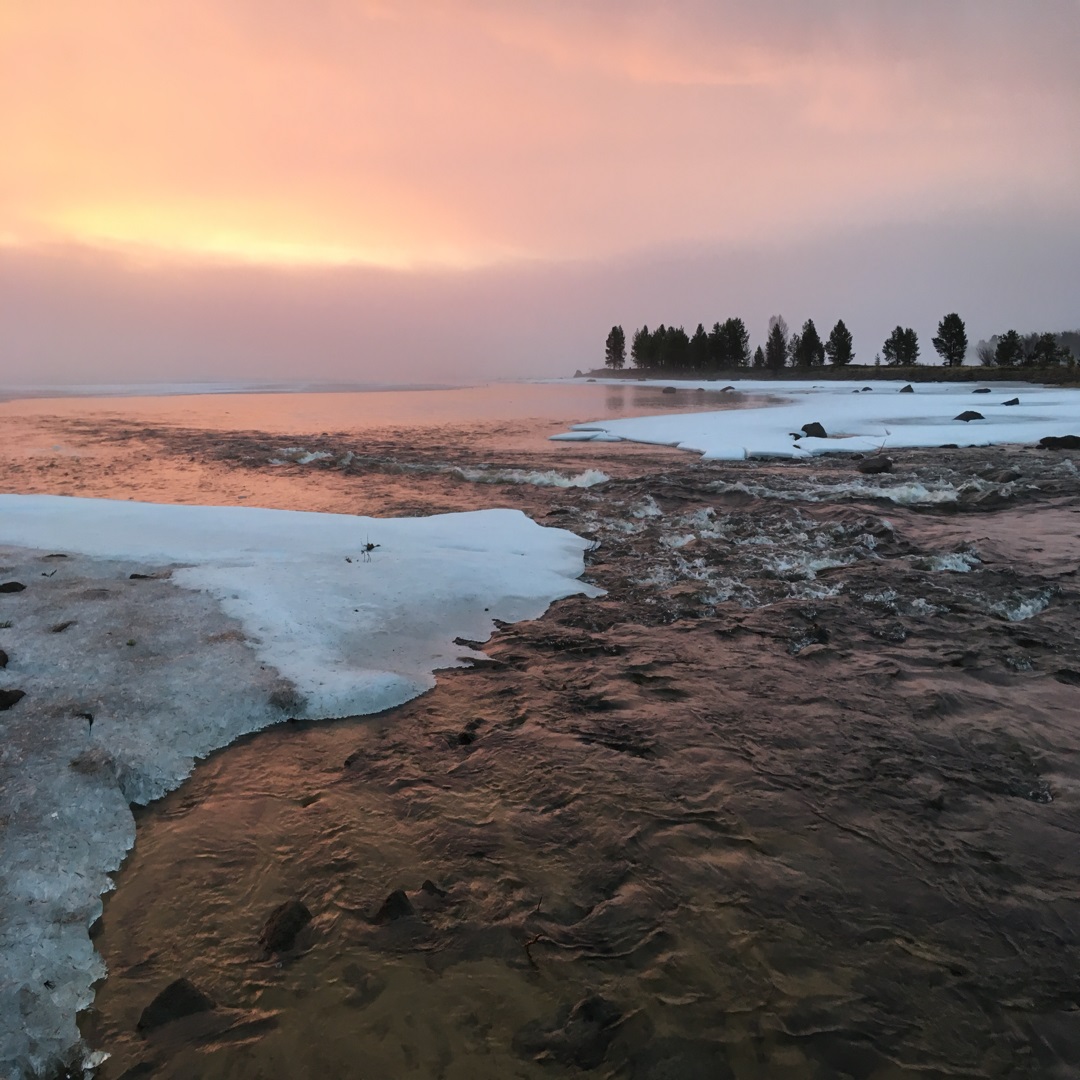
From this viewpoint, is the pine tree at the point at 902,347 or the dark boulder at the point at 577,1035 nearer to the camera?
the dark boulder at the point at 577,1035

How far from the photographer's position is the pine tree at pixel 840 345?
102250 mm

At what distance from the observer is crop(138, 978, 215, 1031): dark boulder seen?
2934mm

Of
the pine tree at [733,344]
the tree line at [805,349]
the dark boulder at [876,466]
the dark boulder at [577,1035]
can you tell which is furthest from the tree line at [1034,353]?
the dark boulder at [577,1035]

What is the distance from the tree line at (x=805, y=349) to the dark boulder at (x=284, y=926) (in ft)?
320

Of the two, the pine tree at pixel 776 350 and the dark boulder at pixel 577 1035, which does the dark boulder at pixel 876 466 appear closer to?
the dark boulder at pixel 577 1035

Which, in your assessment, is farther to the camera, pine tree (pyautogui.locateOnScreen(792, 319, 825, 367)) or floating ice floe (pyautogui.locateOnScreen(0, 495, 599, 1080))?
pine tree (pyautogui.locateOnScreen(792, 319, 825, 367))

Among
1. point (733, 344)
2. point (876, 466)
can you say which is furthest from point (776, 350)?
point (876, 466)

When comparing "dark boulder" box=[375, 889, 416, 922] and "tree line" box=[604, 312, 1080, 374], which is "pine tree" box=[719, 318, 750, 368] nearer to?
"tree line" box=[604, 312, 1080, 374]

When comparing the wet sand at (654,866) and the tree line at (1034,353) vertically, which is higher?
the tree line at (1034,353)

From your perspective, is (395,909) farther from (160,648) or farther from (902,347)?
(902,347)

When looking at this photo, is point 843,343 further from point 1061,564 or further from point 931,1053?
point 931,1053

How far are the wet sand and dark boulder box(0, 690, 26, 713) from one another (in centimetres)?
168

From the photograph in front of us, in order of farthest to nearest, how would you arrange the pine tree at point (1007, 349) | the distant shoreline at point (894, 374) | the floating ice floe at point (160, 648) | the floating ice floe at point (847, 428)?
the pine tree at point (1007, 349) < the distant shoreline at point (894, 374) < the floating ice floe at point (847, 428) < the floating ice floe at point (160, 648)

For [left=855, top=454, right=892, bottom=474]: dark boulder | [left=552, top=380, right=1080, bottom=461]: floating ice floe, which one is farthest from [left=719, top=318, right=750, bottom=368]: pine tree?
[left=855, top=454, right=892, bottom=474]: dark boulder
